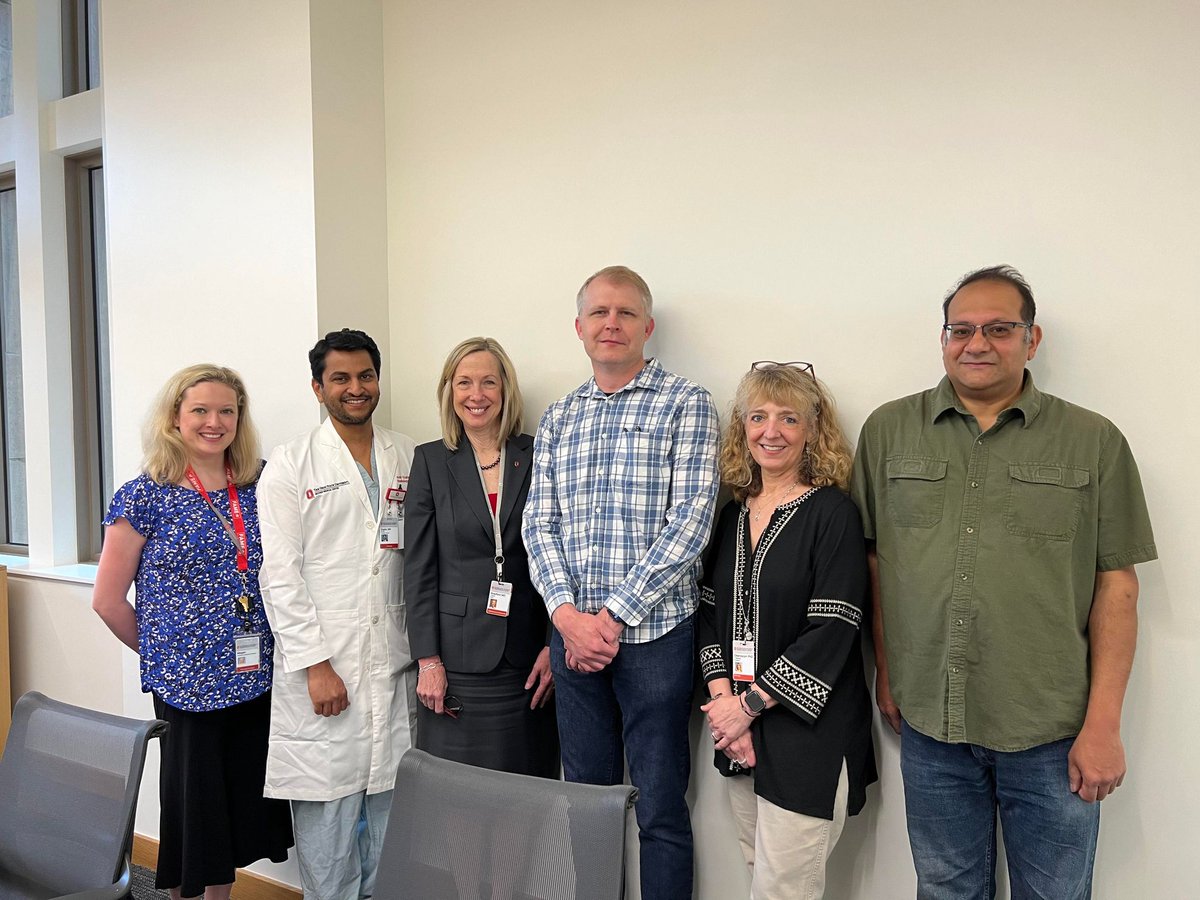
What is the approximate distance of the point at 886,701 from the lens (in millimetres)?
2092

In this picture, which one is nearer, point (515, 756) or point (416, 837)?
point (416, 837)

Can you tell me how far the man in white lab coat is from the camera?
2.38m

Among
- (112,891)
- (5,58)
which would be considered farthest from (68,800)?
(5,58)

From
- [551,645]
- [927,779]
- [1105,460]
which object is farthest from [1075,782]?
[551,645]

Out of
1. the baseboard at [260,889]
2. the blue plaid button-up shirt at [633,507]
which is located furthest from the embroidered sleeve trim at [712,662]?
the baseboard at [260,889]

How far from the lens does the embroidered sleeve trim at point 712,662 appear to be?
2125 millimetres

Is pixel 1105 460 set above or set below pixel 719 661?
above

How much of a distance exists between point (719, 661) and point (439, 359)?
5.11 ft

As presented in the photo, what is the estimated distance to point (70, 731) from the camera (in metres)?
1.81

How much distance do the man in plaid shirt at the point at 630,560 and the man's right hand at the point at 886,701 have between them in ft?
1.60

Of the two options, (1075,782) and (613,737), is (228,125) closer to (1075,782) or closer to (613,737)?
(613,737)

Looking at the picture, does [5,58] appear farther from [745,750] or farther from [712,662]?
[745,750]

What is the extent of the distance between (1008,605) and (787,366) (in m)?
0.78

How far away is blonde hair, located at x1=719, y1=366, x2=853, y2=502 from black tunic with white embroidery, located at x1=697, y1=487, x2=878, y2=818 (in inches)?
3.0
